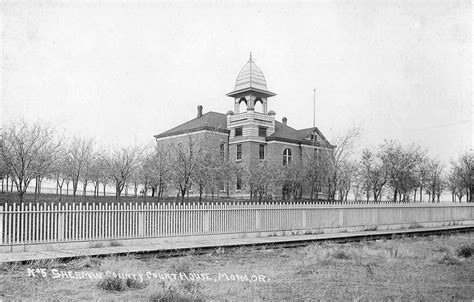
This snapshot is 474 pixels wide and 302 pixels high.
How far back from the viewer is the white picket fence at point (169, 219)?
13.9 m

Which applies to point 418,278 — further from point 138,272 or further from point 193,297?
point 138,272

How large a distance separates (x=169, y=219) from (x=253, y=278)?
7064 millimetres

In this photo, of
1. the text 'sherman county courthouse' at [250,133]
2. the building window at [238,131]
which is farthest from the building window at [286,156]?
the building window at [238,131]

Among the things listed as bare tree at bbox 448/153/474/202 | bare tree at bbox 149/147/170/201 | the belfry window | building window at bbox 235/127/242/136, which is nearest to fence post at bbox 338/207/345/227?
bare tree at bbox 149/147/170/201

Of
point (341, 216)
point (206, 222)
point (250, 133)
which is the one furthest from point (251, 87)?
point (206, 222)

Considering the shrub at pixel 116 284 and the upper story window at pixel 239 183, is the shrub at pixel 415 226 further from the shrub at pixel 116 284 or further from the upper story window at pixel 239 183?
the upper story window at pixel 239 183

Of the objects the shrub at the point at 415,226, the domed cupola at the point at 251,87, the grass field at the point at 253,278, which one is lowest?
the shrub at the point at 415,226

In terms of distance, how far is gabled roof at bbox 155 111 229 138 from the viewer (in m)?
49.8

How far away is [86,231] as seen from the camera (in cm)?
1449

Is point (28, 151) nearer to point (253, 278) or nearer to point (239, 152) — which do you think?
point (253, 278)

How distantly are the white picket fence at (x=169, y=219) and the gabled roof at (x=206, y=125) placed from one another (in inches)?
1045

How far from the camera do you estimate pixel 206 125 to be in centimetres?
4881

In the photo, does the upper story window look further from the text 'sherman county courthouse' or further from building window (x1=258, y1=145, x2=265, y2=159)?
building window (x1=258, y1=145, x2=265, y2=159)

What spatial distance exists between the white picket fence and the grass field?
2.65 meters
